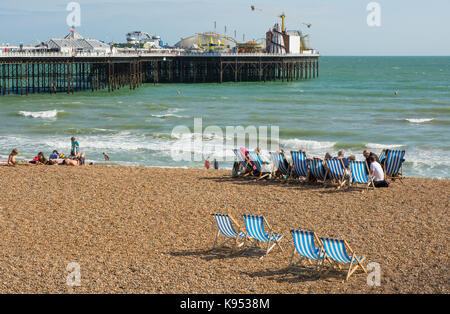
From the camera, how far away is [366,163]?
10.1 m

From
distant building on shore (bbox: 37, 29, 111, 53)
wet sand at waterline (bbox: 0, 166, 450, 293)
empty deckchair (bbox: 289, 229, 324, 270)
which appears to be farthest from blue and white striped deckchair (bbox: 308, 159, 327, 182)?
distant building on shore (bbox: 37, 29, 111, 53)

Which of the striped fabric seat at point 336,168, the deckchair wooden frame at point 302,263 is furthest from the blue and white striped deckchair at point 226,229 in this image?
the striped fabric seat at point 336,168

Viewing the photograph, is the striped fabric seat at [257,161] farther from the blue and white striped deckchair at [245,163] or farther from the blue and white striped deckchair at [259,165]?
the blue and white striped deckchair at [245,163]

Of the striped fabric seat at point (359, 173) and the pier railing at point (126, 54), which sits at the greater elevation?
the pier railing at point (126, 54)

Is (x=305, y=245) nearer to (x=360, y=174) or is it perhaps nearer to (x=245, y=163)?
(x=360, y=174)

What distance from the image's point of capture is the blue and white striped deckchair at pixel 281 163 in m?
10.6

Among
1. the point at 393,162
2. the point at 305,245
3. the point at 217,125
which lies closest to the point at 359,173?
the point at 393,162

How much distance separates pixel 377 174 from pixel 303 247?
4.18 meters

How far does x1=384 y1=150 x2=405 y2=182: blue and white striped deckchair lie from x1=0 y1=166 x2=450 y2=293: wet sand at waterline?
9.5 inches

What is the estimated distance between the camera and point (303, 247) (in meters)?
6.32

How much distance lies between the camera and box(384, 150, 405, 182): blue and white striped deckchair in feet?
34.3

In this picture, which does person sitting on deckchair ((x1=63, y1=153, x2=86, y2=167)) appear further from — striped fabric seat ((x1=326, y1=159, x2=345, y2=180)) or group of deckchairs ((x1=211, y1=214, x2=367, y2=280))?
group of deckchairs ((x1=211, y1=214, x2=367, y2=280))
